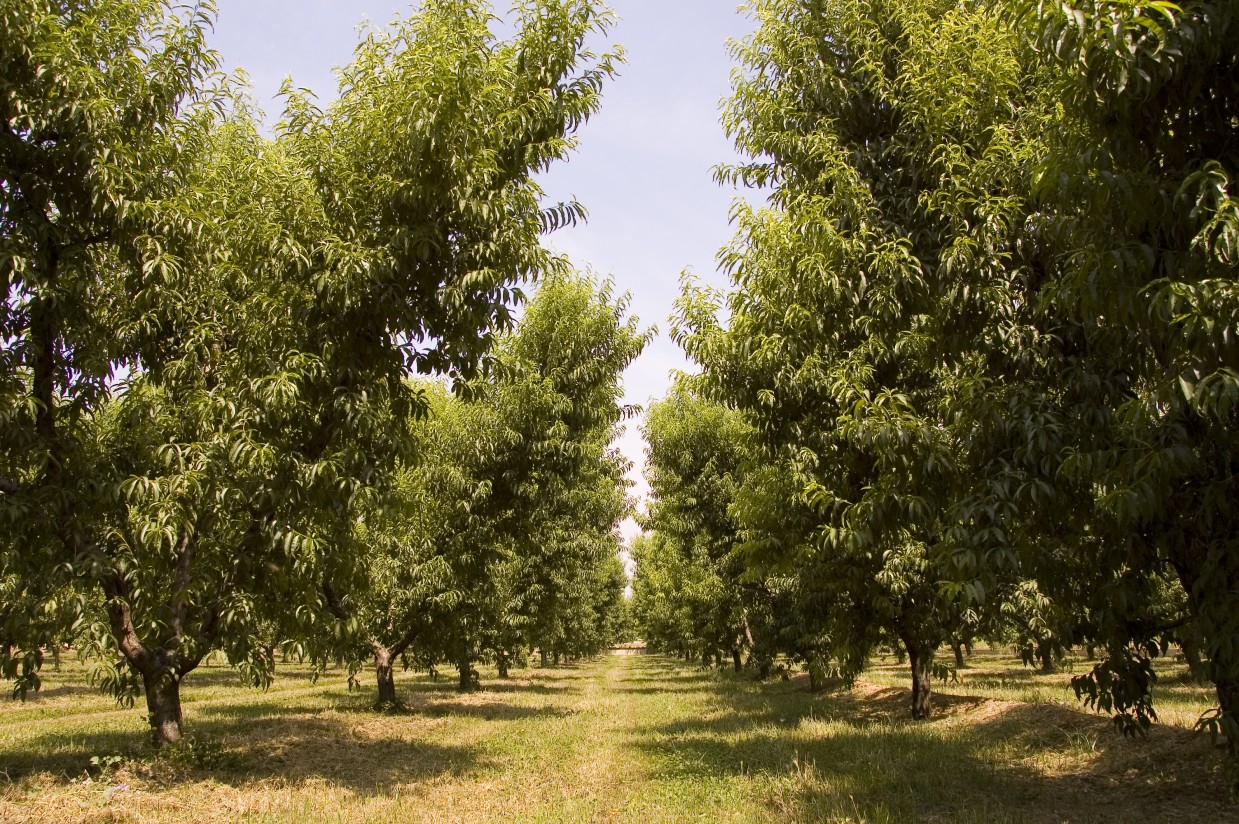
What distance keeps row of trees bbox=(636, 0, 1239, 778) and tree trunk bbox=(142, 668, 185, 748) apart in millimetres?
8375

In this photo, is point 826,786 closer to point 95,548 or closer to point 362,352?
point 362,352

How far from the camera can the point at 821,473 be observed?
11.7 m

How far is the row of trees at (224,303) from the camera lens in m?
7.97

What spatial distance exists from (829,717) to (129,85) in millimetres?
16381

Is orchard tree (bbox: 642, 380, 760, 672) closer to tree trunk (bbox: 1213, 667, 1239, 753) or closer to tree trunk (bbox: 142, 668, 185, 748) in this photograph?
tree trunk (bbox: 142, 668, 185, 748)

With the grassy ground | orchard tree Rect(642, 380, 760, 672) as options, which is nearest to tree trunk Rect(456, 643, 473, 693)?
the grassy ground

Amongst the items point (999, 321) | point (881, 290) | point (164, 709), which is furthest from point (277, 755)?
point (999, 321)

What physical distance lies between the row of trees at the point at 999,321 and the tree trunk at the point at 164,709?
838 cm

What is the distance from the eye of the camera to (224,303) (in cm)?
984

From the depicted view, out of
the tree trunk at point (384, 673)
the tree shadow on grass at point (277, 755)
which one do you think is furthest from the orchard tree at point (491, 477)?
the tree shadow on grass at point (277, 755)

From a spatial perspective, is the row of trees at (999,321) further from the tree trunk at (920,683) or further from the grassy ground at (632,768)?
the grassy ground at (632,768)

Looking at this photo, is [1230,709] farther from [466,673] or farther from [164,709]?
[466,673]

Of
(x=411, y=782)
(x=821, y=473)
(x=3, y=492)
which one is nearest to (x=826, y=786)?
(x=821, y=473)

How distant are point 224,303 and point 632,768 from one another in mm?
8489
